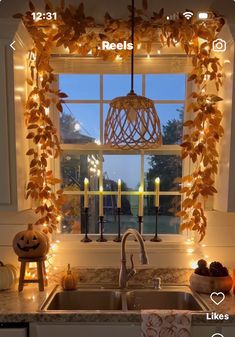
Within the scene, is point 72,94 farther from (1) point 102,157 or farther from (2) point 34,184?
(2) point 34,184

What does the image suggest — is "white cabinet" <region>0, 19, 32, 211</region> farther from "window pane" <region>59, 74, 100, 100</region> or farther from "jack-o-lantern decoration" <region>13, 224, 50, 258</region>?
"window pane" <region>59, 74, 100, 100</region>

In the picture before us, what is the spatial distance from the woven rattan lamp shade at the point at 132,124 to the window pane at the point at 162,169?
2.16 feet

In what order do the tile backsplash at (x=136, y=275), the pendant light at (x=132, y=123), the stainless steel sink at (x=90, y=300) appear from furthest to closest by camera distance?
the tile backsplash at (x=136, y=275) < the stainless steel sink at (x=90, y=300) < the pendant light at (x=132, y=123)

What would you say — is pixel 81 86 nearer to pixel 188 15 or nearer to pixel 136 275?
pixel 188 15

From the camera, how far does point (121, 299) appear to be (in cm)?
185

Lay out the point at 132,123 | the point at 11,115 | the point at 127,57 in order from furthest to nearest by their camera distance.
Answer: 1. the point at 127,57
2. the point at 11,115
3. the point at 132,123

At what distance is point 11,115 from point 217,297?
4.90 feet

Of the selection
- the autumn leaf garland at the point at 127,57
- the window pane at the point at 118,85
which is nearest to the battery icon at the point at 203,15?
the autumn leaf garland at the point at 127,57

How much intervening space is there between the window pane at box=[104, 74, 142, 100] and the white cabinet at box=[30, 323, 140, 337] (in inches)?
54.7

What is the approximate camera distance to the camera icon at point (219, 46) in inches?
73.2

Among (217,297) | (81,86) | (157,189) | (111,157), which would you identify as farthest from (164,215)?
(81,86)

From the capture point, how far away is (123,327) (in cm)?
155

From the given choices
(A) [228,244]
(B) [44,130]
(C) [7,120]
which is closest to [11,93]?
(C) [7,120]

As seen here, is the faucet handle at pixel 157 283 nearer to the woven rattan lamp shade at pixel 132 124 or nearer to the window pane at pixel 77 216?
the window pane at pixel 77 216
